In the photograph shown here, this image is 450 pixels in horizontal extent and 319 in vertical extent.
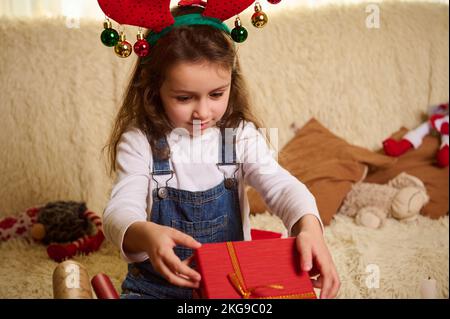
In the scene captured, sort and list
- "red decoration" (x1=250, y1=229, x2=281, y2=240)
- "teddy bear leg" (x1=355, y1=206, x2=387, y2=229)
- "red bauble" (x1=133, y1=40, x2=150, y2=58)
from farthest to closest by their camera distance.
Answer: "teddy bear leg" (x1=355, y1=206, x2=387, y2=229)
"red decoration" (x1=250, y1=229, x2=281, y2=240)
"red bauble" (x1=133, y1=40, x2=150, y2=58)

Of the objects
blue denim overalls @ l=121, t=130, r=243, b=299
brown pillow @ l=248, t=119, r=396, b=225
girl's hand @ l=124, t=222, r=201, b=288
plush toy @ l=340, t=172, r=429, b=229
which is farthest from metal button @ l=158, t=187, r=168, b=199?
plush toy @ l=340, t=172, r=429, b=229

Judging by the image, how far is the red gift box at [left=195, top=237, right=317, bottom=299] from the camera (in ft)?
1.70

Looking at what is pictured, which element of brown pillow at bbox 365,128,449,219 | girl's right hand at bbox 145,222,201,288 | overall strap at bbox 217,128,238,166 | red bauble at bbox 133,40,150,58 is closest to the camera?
→ girl's right hand at bbox 145,222,201,288

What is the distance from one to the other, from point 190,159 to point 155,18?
Result: 0.67 feet

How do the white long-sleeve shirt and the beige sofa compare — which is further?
the beige sofa

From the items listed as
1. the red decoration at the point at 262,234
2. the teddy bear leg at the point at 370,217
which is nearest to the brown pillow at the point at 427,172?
the teddy bear leg at the point at 370,217

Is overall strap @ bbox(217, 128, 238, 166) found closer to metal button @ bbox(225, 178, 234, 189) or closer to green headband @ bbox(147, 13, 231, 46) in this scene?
metal button @ bbox(225, 178, 234, 189)

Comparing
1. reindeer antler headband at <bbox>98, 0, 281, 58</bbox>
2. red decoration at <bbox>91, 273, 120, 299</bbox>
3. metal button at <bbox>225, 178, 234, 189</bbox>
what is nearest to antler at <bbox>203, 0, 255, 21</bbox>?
reindeer antler headband at <bbox>98, 0, 281, 58</bbox>

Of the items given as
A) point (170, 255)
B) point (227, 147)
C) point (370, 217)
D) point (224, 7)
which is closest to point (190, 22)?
point (224, 7)

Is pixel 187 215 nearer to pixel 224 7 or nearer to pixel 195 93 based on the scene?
pixel 195 93

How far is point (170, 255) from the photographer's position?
52cm

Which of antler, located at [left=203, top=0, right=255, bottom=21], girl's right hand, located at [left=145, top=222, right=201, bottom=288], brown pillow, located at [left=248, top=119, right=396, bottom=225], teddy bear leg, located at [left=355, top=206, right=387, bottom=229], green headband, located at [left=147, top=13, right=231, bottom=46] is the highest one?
antler, located at [left=203, top=0, right=255, bottom=21]

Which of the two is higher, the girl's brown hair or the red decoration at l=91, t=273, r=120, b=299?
the girl's brown hair

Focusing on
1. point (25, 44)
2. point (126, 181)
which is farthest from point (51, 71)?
point (126, 181)
